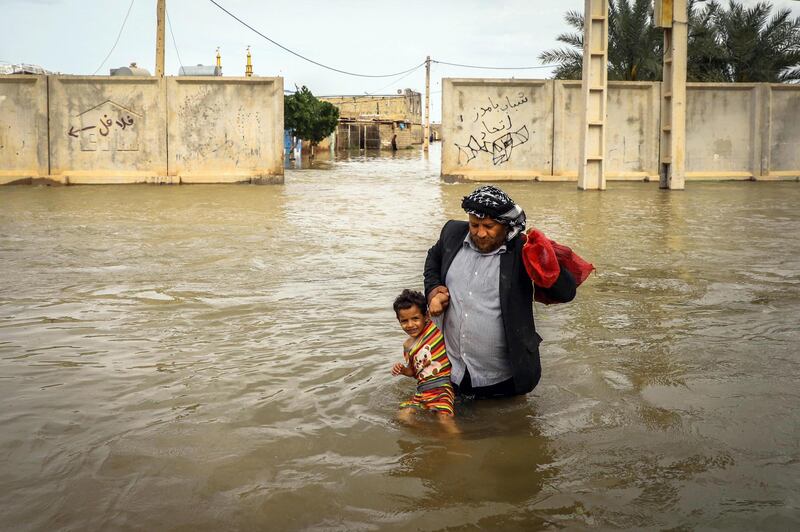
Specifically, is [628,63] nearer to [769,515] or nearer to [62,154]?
[62,154]

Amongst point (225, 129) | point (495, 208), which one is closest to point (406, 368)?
point (495, 208)

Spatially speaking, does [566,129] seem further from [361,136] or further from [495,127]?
[361,136]

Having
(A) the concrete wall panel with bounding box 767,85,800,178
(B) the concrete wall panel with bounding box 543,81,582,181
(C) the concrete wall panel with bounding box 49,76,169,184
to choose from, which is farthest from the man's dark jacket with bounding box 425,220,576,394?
(A) the concrete wall panel with bounding box 767,85,800,178

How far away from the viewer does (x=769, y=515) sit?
10.3 feet

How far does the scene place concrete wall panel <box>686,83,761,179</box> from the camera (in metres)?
22.7

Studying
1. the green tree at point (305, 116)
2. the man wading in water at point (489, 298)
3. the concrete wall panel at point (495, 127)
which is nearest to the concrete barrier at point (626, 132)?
the concrete wall panel at point (495, 127)

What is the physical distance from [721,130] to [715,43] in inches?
350

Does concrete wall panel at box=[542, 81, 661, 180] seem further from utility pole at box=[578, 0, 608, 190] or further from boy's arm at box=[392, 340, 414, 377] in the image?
boy's arm at box=[392, 340, 414, 377]

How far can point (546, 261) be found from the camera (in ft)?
12.9

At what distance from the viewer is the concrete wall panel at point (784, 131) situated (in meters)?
22.7

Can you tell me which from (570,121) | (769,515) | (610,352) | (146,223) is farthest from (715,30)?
(769,515)

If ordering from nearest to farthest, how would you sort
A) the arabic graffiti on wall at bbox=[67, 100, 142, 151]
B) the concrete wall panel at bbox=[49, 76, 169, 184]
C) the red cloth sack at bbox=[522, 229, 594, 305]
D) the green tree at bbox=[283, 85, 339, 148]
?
the red cloth sack at bbox=[522, 229, 594, 305], the concrete wall panel at bbox=[49, 76, 169, 184], the arabic graffiti on wall at bbox=[67, 100, 142, 151], the green tree at bbox=[283, 85, 339, 148]

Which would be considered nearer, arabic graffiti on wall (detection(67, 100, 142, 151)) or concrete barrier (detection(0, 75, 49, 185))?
concrete barrier (detection(0, 75, 49, 185))

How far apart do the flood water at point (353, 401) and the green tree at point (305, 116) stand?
2752cm
